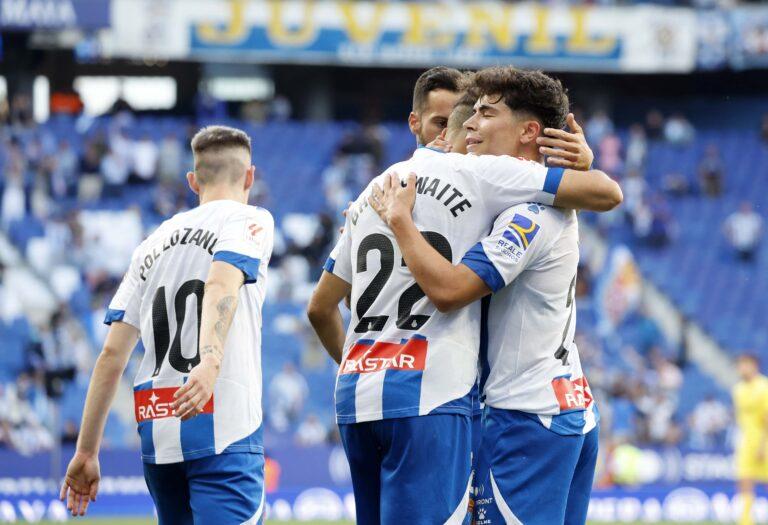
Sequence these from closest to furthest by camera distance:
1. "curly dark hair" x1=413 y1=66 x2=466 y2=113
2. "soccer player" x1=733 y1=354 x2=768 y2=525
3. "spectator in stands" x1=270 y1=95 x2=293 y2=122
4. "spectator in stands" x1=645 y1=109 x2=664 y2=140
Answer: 1. "curly dark hair" x1=413 y1=66 x2=466 y2=113
2. "soccer player" x1=733 y1=354 x2=768 y2=525
3. "spectator in stands" x1=270 y1=95 x2=293 y2=122
4. "spectator in stands" x1=645 y1=109 x2=664 y2=140

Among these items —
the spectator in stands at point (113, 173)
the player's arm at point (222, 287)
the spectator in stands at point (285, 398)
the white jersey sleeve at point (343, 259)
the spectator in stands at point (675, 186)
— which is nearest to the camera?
the player's arm at point (222, 287)

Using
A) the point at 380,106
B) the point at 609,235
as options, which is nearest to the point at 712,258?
Answer: the point at 609,235

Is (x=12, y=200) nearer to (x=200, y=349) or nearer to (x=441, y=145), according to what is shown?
(x=200, y=349)

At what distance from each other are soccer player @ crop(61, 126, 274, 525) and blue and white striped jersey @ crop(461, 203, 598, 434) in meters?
1.01

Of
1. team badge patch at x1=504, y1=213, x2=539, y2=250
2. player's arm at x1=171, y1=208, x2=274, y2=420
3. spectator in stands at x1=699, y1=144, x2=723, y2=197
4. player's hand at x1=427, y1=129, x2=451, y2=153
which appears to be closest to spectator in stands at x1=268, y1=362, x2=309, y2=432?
spectator in stands at x1=699, y1=144, x2=723, y2=197

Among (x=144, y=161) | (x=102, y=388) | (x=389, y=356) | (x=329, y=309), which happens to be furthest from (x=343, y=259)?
(x=144, y=161)

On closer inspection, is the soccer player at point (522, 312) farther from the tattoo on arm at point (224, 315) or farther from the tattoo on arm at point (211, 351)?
the tattoo on arm at point (211, 351)

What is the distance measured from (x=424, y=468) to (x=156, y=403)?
4.17 ft

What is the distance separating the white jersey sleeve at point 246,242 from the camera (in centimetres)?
487

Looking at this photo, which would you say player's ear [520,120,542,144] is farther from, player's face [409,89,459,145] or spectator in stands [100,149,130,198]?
spectator in stands [100,149,130,198]

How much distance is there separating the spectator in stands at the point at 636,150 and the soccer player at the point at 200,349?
21.4m

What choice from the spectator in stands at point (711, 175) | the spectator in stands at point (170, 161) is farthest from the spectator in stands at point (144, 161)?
the spectator in stands at point (711, 175)

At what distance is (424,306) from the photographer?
14.4 feet

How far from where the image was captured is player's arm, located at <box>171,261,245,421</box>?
4441 millimetres
